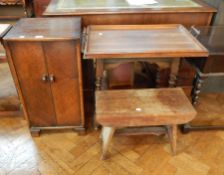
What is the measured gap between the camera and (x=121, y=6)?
1.72 m

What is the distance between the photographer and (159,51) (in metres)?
1.21

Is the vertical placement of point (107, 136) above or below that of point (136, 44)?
below

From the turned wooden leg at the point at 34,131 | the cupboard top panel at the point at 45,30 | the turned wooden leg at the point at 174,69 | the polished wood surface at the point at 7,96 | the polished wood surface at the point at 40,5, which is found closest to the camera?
the cupboard top panel at the point at 45,30

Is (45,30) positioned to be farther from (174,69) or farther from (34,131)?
(174,69)

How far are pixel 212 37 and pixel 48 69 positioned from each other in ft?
3.83

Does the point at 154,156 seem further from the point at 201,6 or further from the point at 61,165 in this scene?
the point at 201,6

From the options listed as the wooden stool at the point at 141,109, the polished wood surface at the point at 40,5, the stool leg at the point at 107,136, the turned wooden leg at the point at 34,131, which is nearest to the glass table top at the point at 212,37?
the wooden stool at the point at 141,109

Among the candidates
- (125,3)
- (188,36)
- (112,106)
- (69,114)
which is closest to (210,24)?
(188,36)

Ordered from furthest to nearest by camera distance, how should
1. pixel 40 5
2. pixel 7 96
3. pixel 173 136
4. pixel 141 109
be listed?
1. pixel 40 5
2. pixel 7 96
3. pixel 173 136
4. pixel 141 109

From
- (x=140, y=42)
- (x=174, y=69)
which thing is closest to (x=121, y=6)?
(x=140, y=42)

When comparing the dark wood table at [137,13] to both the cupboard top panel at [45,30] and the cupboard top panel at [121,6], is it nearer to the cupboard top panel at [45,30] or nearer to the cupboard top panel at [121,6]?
the cupboard top panel at [121,6]

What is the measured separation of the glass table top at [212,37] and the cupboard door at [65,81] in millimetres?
860

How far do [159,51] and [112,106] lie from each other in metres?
0.44

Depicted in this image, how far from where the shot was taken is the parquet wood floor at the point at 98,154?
1.33m
